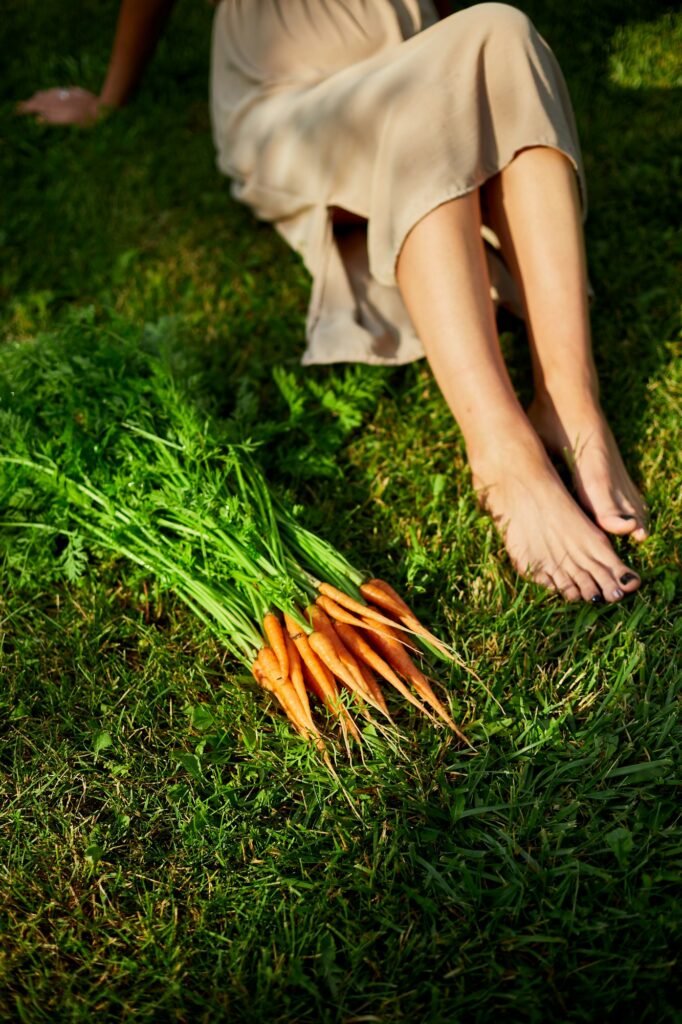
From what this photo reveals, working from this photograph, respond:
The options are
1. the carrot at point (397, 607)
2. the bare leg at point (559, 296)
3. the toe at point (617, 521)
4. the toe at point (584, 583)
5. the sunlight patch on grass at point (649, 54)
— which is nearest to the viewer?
the carrot at point (397, 607)

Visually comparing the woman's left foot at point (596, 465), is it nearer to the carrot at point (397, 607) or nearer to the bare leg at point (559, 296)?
the bare leg at point (559, 296)

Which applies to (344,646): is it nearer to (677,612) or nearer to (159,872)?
(159,872)

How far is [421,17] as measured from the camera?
104 inches

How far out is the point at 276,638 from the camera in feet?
5.81

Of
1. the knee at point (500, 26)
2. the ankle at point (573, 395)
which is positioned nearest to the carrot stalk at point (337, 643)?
the ankle at point (573, 395)

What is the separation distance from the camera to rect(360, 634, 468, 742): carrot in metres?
1.67

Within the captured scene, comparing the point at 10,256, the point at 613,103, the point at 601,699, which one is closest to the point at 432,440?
the point at 601,699

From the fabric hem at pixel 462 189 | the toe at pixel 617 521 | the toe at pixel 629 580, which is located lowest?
the toe at pixel 629 580

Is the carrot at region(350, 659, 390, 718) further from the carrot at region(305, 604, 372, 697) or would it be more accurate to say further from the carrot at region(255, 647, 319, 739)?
the carrot at region(255, 647, 319, 739)

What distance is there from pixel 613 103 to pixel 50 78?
2724 millimetres

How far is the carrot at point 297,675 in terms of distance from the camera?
5.52 ft

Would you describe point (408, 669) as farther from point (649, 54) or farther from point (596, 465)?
point (649, 54)

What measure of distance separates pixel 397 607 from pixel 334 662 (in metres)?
0.20

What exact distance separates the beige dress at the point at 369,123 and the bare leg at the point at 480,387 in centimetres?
9
